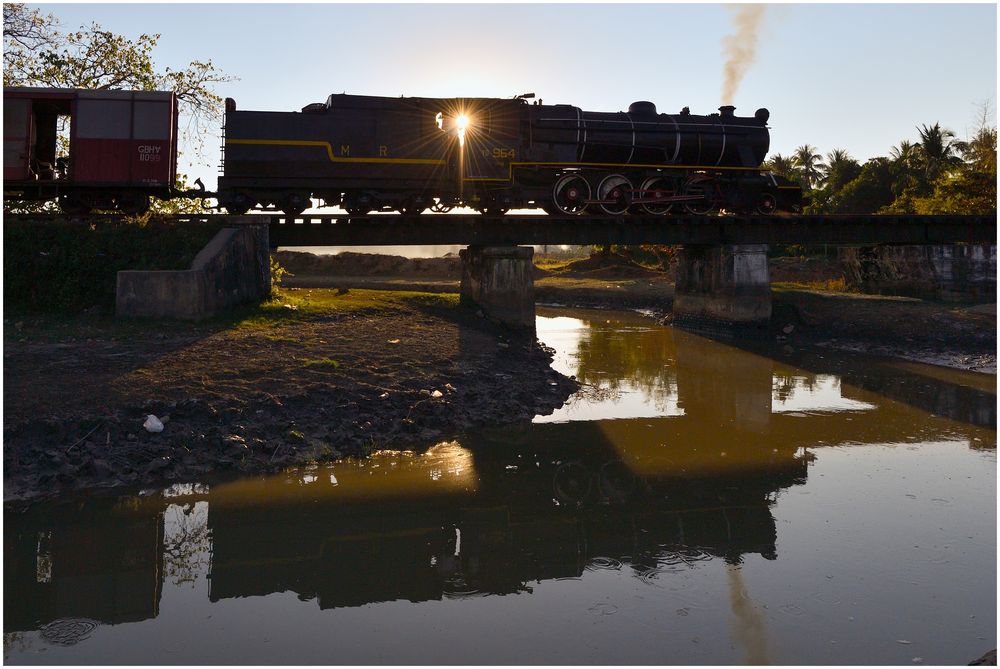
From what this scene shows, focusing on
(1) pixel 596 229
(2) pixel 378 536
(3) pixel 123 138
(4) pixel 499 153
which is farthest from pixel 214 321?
(1) pixel 596 229

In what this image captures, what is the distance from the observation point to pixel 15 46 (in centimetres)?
2227

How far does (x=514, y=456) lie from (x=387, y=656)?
5510 millimetres

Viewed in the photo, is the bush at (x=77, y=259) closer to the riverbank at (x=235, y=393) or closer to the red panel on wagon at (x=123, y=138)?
the riverbank at (x=235, y=393)

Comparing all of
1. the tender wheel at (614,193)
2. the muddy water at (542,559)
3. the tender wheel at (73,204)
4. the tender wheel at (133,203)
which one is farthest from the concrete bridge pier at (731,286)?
the tender wheel at (73,204)

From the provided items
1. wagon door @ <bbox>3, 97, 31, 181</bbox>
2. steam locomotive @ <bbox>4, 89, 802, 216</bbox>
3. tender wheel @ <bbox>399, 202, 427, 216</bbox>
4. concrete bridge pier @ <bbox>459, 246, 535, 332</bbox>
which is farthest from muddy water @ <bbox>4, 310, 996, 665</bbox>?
wagon door @ <bbox>3, 97, 31, 181</bbox>

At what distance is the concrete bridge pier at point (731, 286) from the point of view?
24.7 m

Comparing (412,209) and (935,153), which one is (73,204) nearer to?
(412,209)

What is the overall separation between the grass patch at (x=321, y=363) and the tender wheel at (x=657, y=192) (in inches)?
490

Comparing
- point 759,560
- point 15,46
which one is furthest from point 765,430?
point 15,46

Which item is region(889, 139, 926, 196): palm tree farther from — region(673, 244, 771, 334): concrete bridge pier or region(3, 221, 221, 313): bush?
region(3, 221, 221, 313): bush

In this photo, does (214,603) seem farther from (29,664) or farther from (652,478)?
(652,478)

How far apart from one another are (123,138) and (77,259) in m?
4.00

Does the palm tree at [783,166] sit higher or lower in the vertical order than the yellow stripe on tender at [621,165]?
higher

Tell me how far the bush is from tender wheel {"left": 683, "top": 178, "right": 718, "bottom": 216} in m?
14.1
